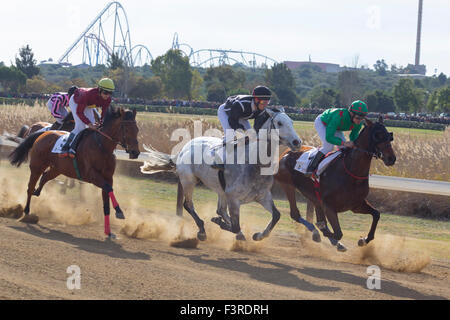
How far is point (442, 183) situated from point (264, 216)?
603 centimetres

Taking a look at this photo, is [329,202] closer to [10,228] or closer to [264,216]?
[264,216]

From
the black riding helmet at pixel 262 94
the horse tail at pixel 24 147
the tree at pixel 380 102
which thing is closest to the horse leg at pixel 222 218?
the black riding helmet at pixel 262 94

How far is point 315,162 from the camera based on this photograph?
9672mm

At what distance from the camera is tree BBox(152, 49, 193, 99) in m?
73.9

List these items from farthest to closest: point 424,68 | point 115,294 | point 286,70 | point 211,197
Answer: point 424,68 → point 286,70 → point 211,197 → point 115,294

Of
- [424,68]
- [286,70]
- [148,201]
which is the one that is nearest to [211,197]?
[148,201]

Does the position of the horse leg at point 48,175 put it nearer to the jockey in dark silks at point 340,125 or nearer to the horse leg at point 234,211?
the horse leg at point 234,211

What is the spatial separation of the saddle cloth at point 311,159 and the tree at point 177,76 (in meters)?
64.6

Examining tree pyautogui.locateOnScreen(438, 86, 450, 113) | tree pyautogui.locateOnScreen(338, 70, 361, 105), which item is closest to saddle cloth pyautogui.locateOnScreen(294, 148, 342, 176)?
tree pyautogui.locateOnScreen(338, 70, 361, 105)

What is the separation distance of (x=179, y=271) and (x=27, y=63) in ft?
220

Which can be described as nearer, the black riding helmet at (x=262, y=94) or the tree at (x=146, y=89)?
the black riding helmet at (x=262, y=94)

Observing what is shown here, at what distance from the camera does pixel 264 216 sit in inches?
513

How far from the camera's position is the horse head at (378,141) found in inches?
340

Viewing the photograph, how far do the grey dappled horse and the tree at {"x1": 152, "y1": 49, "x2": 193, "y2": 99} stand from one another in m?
64.1
